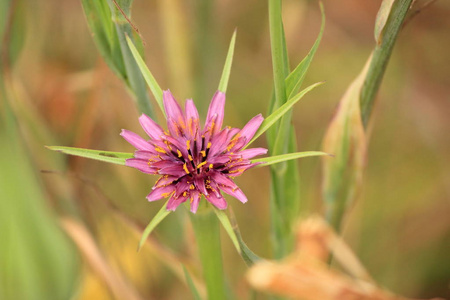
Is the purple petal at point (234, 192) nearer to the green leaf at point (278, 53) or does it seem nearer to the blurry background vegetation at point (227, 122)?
the green leaf at point (278, 53)

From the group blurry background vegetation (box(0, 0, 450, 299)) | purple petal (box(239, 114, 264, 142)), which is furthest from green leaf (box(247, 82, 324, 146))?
blurry background vegetation (box(0, 0, 450, 299))

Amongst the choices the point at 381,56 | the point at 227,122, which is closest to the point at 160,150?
the point at 381,56

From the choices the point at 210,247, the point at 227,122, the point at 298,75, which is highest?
the point at 227,122

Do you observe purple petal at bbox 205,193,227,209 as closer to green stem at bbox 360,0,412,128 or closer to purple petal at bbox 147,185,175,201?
purple petal at bbox 147,185,175,201

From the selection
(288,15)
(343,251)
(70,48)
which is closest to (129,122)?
(70,48)

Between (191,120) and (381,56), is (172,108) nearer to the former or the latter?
(191,120)

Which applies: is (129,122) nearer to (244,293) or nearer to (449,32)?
(244,293)

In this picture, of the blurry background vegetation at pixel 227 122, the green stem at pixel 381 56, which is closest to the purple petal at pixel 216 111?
the green stem at pixel 381 56
